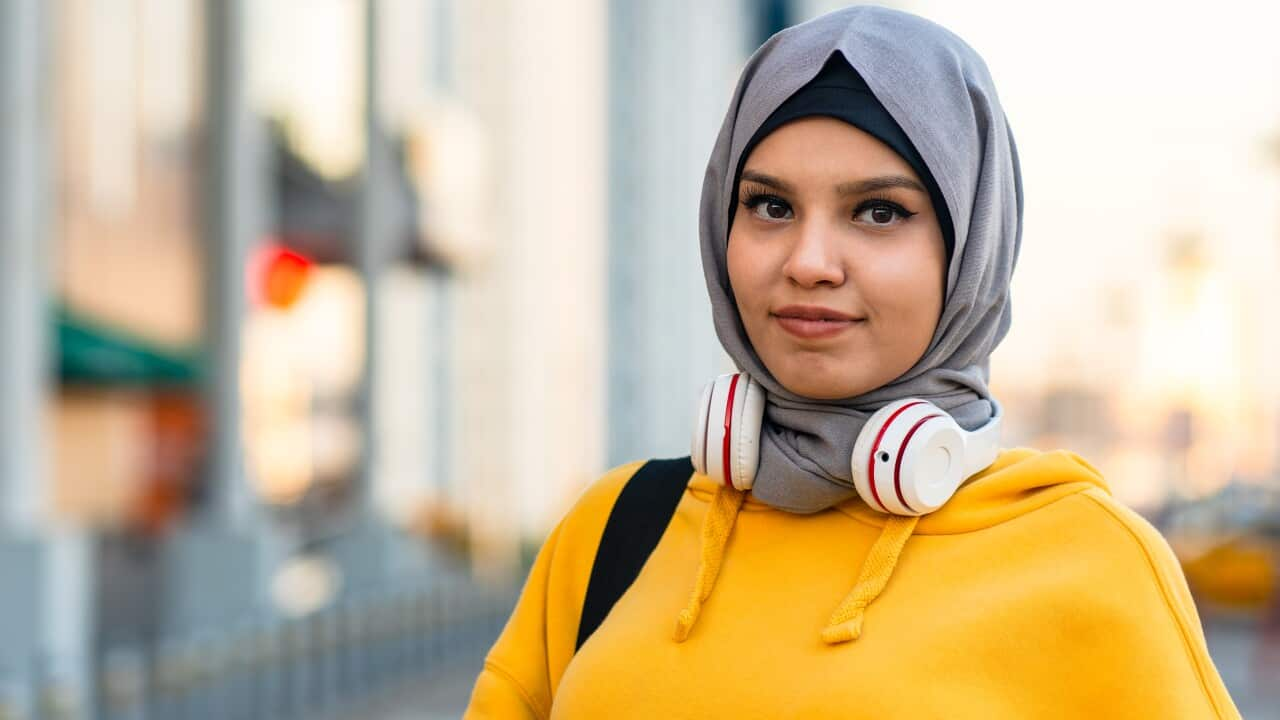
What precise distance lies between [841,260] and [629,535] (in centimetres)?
49

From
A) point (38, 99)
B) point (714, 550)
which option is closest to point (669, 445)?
point (38, 99)

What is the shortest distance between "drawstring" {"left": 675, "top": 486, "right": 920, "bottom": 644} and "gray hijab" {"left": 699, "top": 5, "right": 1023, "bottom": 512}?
0.23 ft

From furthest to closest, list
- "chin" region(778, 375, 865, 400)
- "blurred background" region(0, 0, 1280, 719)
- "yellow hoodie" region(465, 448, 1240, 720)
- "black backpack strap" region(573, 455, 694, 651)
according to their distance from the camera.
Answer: "blurred background" region(0, 0, 1280, 719)
"black backpack strap" region(573, 455, 694, 651)
"chin" region(778, 375, 865, 400)
"yellow hoodie" region(465, 448, 1240, 720)

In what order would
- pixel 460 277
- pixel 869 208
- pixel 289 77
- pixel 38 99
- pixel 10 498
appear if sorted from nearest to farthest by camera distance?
1. pixel 869 208
2. pixel 10 498
3. pixel 38 99
4. pixel 289 77
5. pixel 460 277

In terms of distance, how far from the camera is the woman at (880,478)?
5.58 feet

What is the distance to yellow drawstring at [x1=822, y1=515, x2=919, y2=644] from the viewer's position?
5.67 ft

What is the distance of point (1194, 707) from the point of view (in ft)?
5.41

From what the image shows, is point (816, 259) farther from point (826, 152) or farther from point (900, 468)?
point (900, 468)

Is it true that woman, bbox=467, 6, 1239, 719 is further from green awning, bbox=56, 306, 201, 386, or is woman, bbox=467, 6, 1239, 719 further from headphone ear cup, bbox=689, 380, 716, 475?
green awning, bbox=56, 306, 201, 386

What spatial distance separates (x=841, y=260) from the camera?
1.75 metres

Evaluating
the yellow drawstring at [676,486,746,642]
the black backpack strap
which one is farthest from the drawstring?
the black backpack strap

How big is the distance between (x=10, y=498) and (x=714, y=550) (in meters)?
6.19

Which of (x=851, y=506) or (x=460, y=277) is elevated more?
(x=851, y=506)

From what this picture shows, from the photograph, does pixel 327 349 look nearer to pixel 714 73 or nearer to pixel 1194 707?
pixel 714 73
